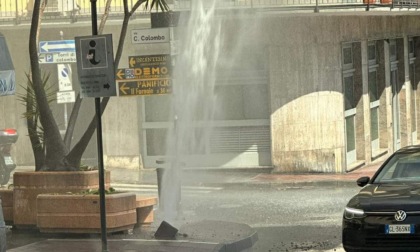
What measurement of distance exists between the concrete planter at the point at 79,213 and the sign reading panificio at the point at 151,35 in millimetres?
3396

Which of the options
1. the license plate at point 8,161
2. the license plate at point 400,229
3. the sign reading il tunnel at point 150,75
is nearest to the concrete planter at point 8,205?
the sign reading il tunnel at point 150,75

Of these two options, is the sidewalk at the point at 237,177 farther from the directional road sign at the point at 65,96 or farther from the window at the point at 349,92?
the directional road sign at the point at 65,96

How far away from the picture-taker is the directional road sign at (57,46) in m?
25.3

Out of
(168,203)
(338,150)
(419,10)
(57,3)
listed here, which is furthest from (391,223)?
(419,10)

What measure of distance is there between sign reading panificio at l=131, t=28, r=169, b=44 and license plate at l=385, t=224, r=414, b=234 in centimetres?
659

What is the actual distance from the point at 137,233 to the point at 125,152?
441 inches

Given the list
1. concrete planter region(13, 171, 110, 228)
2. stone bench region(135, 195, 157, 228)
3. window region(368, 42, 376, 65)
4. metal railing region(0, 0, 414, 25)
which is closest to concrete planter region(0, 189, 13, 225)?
concrete planter region(13, 171, 110, 228)

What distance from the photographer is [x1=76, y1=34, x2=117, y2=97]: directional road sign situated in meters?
13.0

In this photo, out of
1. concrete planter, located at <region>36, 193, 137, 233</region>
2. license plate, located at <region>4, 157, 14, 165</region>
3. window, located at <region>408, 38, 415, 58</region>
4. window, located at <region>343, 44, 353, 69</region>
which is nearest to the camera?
concrete planter, located at <region>36, 193, 137, 233</region>

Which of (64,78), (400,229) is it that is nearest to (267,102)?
(64,78)

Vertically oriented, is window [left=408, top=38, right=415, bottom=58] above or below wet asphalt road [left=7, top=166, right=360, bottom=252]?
above

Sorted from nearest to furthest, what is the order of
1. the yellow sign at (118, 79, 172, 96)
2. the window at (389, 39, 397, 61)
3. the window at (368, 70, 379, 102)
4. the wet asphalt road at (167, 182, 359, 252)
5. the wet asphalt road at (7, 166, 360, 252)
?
the wet asphalt road at (7, 166, 360, 252) → the wet asphalt road at (167, 182, 359, 252) → the yellow sign at (118, 79, 172, 96) → the window at (368, 70, 379, 102) → the window at (389, 39, 397, 61)

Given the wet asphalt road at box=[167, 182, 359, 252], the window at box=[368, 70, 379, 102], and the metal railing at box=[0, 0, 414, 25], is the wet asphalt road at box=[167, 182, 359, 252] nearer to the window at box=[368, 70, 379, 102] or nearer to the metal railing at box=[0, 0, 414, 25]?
the metal railing at box=[0, 0, 414, 25]

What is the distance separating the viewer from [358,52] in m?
28.3
